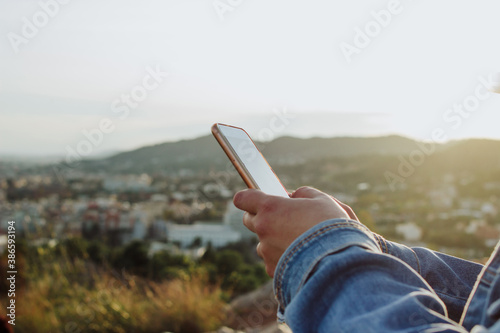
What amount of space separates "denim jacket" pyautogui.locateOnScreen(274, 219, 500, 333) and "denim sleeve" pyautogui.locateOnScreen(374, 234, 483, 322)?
281 millimetres

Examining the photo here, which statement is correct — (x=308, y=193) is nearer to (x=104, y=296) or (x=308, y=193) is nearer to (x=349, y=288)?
(x=349, y=288)

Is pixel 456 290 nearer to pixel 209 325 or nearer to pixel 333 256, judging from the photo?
pixel 333 256

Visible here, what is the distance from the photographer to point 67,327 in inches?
153

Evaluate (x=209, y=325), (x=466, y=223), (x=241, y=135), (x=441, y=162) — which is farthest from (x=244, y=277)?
(x=441, y=162)

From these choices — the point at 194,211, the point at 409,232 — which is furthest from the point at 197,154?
the point at 409,232

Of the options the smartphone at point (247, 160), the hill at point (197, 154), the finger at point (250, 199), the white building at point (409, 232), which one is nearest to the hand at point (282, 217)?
the finger at point (250, 199)

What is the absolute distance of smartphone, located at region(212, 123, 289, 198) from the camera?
111 cm

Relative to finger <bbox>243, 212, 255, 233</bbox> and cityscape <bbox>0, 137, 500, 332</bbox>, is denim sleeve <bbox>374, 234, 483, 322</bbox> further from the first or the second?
cityscape <bbox>0, 137, 500, 332</bbox>

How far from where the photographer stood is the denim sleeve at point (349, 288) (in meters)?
0.54

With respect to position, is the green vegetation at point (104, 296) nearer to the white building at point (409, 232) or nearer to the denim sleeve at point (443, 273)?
the white building at point (409, 232)

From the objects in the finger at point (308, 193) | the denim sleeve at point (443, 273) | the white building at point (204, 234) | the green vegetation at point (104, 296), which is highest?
the finger at point (308, 193)

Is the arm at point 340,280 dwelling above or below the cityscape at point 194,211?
above

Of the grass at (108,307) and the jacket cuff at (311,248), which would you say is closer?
the jacket cuff at (311,248)

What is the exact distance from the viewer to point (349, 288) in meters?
0.57
